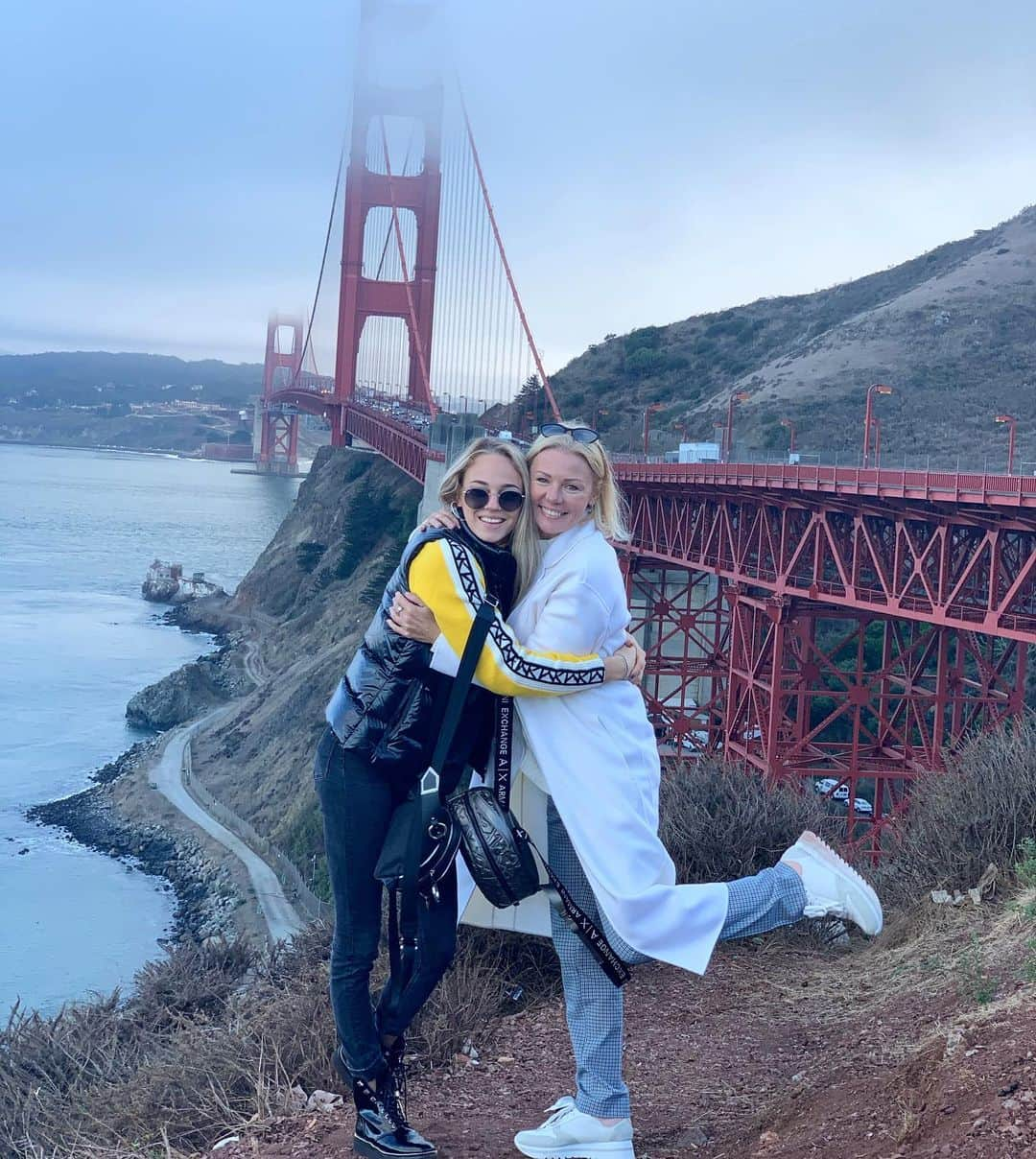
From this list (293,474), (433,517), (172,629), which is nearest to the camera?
(433,517)

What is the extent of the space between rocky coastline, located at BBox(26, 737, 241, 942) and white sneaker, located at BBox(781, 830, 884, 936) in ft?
48.2

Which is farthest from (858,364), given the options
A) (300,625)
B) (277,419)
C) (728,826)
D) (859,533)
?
(277,419)

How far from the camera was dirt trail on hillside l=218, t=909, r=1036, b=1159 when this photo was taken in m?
2.58

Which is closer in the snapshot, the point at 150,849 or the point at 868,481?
the point at 868,481

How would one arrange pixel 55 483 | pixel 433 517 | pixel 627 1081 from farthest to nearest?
pixel 55 483
pixel 627 1081
pixel 433 517

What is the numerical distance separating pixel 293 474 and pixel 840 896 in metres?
110

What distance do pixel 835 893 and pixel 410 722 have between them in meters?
0.96

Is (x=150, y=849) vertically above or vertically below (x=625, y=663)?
below

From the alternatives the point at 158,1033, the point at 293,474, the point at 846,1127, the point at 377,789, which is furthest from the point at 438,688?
the point at 293,474

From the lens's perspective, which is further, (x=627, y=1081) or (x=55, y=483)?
(x=55, y=483)

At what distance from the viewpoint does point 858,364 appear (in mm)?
41031

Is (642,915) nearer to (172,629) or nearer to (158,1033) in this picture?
(158,1033)

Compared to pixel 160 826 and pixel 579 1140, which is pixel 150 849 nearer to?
pixel 160 826

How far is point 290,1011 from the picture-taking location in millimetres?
3812
